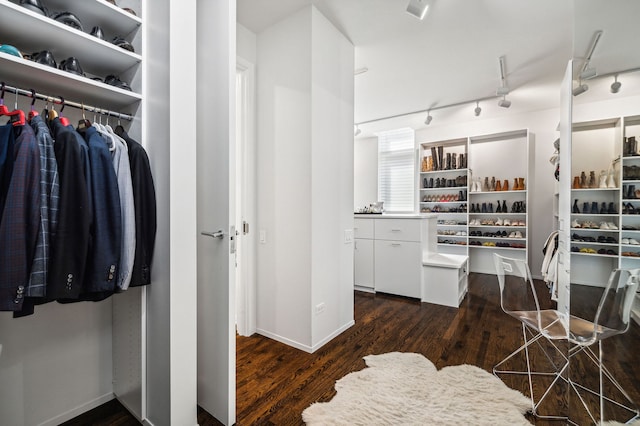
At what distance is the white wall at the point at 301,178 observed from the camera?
90.4 inches

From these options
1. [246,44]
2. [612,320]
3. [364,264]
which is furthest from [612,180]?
[364,264]

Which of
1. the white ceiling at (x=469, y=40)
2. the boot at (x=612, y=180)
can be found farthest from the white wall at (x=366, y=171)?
the boot at (x=612, y=180)

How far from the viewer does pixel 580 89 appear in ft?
5.02

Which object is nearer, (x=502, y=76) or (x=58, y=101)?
(x=58, y=101)

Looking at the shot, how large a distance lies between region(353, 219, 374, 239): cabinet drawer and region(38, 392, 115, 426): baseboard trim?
2902mm

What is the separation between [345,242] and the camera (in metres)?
2.76

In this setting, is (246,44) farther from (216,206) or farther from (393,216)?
(393,216)

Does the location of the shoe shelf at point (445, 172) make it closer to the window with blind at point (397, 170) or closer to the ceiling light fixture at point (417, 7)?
the window with blind at point (397, 170)

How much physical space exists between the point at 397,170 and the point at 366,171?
26.8 inches

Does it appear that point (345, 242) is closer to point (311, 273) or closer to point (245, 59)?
point (311, 273)

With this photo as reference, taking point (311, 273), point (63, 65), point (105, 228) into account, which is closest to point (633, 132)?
point (311, 273)

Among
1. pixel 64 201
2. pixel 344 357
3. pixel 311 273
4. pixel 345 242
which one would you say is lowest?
pixel 344 357

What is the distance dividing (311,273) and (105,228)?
1.44 meters

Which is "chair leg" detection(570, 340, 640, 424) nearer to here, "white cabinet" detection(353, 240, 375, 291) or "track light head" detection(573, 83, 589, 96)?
"track light head" detection(573, 83, 589, 96)
